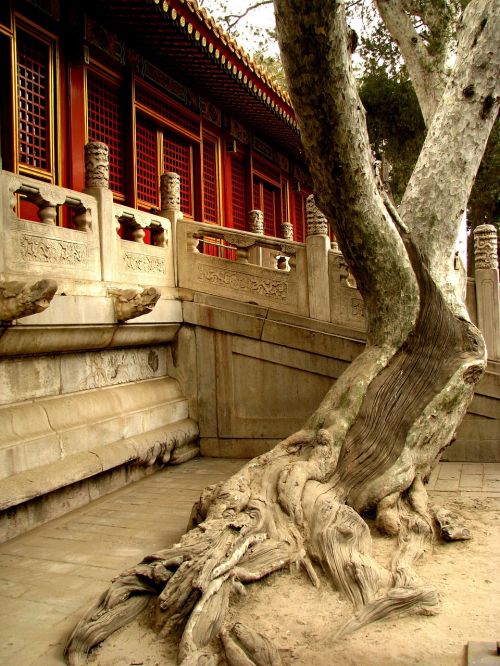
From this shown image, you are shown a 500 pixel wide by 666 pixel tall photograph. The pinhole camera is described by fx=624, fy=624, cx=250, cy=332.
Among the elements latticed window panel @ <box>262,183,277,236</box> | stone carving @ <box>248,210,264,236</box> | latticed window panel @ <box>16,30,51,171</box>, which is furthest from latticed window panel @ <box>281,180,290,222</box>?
latticed window panel @ <box>16,30,51,171</box>

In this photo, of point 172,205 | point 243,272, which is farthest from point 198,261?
point 172,205

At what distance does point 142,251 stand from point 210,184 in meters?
4.22

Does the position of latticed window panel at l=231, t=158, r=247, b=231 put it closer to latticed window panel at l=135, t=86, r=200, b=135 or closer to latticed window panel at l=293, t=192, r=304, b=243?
latticed window panel at l=135, t=86, r=200, b=135

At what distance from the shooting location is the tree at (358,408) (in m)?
2.92

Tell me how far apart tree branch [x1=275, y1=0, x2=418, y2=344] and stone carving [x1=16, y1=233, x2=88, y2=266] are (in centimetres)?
215

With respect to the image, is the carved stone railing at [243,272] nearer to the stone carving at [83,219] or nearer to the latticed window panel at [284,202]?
the stone carving at [83,219]

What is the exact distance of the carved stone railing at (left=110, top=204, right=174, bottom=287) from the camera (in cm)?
586

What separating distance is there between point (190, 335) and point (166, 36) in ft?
11.0

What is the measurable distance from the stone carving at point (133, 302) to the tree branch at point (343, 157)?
1.80 metres

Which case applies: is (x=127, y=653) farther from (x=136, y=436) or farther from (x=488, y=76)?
(x=488, y=76)

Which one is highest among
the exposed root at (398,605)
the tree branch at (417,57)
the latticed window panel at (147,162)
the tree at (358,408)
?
the tree branch at (417,57)

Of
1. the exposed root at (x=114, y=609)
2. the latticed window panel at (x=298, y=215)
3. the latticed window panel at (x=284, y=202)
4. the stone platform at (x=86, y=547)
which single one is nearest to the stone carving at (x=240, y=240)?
the stone platform at (x=86, y=547)

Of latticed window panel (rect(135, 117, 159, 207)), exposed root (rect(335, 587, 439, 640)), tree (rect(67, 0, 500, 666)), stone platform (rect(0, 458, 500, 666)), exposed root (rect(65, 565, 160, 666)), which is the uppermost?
latticed window panel (rect(135, 117, 159, 207))

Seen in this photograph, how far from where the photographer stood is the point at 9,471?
4.20m
